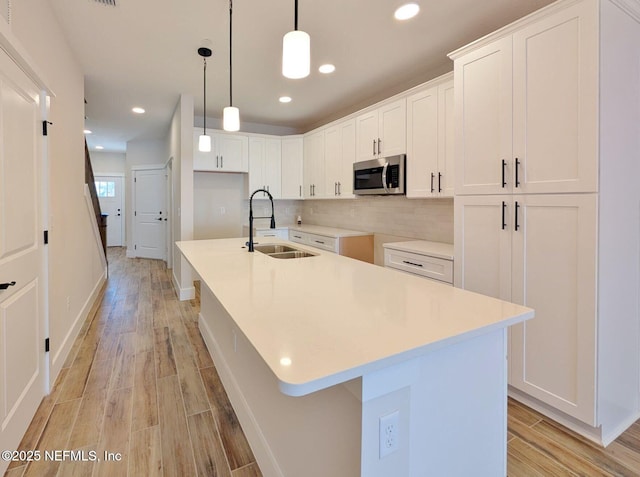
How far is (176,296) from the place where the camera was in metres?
4.59

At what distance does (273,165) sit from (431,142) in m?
2.93

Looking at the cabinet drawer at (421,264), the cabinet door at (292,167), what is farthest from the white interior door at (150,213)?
the cabinet drawer at (421,264)

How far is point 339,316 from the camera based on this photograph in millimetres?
1152

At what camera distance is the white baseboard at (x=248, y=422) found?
151 centimetres

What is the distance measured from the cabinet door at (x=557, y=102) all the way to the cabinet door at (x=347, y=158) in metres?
2.21

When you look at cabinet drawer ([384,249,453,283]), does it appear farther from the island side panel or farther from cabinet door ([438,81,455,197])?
the island side panel

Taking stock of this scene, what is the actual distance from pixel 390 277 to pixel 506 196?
1.00m

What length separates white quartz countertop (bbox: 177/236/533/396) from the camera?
827mm

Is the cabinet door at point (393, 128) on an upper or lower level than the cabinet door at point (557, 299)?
upper

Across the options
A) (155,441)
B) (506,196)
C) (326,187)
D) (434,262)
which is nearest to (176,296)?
(326,187)

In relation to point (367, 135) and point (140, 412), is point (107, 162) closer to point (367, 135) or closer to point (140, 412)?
point (367, 135)

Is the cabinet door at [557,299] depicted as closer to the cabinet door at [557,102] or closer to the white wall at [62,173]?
the cabinet door at [557,102]

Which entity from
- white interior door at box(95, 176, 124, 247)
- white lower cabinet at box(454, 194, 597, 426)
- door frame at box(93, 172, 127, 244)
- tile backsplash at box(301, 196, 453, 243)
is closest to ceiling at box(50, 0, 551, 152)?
tile backsplash at box(301, 196, 453, 243)

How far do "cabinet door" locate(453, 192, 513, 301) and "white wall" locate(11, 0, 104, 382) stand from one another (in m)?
2.90
